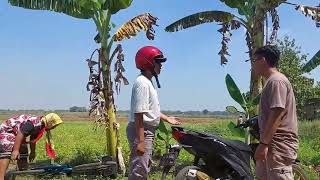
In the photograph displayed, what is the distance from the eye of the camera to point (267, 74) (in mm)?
4500

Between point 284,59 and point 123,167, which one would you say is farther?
point 284,59

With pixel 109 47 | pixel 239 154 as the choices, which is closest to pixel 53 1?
pixel 109 47

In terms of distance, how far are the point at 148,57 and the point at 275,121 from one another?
1351mm

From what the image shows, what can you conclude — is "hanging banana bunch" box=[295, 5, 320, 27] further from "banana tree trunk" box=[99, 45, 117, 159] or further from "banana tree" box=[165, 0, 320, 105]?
"banana tree trunk" box=[99, 45, 117, 159]

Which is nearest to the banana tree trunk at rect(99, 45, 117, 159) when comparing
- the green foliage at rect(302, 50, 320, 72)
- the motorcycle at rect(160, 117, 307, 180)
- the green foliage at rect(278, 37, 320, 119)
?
the motorcycle at rect(160, 117, 307, 180)

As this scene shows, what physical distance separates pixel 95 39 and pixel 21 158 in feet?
13.3

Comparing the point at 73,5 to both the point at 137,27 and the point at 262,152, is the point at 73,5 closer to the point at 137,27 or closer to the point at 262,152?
the point at 137,27

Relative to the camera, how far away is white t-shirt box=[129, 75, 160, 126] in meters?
4.59

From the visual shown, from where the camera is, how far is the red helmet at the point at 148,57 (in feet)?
15.6

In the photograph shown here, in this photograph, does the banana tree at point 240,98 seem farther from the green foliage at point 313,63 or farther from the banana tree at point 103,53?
the green foliage at point 313,63

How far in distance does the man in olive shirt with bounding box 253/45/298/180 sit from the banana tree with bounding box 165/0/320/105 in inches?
201

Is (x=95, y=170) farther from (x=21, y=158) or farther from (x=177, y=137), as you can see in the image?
(x=177, y=137)

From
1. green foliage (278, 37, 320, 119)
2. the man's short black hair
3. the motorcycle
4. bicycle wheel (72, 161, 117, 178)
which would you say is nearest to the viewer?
the man's short black hair

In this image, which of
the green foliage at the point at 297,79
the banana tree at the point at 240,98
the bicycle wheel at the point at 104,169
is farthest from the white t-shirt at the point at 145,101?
the green foliage at the point at 297,79
